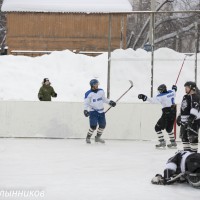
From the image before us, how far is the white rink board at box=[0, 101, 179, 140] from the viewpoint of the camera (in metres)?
12.3

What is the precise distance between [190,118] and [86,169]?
1.73 meters

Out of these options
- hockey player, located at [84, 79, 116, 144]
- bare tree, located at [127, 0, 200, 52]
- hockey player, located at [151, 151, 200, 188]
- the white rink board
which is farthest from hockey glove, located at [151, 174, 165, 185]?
bare tree, located at [127, 0, 200, 52]

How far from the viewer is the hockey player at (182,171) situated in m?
6.40

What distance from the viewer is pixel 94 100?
11.3 m

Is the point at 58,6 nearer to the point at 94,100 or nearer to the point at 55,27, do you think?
the point at 55,27

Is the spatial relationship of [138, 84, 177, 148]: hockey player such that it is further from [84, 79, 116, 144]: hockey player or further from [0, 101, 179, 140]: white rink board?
[0, 101, 179, 140]: white rink board

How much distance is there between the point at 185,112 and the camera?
29.2 ft

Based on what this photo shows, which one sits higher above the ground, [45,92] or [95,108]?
[45,92]

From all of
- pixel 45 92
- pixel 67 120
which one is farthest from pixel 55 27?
pixel 67 120

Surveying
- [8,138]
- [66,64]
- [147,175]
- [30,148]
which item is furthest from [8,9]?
[147,175]

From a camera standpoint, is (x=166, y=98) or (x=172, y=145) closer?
(x=166, y=98)

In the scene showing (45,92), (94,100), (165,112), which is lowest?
(165,112)

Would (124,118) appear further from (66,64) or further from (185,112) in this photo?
(66,64)

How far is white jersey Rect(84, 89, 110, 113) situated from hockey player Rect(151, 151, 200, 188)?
4.70 metres
